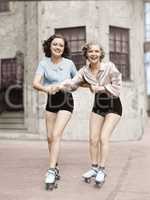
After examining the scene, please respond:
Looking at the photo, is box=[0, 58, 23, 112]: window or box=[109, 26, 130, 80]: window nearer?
box=[109, 26, 130, 80]: window

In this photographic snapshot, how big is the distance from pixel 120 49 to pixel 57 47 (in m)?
10.9

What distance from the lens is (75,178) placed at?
5.85 metres

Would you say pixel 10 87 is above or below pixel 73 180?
above

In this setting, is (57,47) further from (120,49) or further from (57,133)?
(120,49)

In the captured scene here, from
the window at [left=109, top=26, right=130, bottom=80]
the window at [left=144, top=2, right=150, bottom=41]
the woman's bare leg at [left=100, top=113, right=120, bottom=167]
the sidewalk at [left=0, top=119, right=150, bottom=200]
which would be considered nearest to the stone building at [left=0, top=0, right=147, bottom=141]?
the window at [left=109, top=26, right=130, bottom=80]

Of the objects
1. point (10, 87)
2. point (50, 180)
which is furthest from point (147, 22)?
point (50, 180)

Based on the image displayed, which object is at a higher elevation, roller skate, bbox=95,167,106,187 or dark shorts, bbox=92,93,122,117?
dark shorts, bbox=92,93,122,117

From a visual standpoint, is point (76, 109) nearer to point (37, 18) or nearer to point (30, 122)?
point (30, 122)

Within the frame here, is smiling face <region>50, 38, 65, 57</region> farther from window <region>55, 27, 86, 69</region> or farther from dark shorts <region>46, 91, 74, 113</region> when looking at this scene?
window <region>55, 27, 86, 69</region>

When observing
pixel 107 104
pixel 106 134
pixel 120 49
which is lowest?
pixel 106 134

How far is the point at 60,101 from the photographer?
5.30 metres

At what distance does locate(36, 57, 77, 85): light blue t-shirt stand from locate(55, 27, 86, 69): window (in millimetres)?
10139

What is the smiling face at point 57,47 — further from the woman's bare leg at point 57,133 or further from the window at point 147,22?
the window at point 147,22

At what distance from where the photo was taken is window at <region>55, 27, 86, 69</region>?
15547mm
